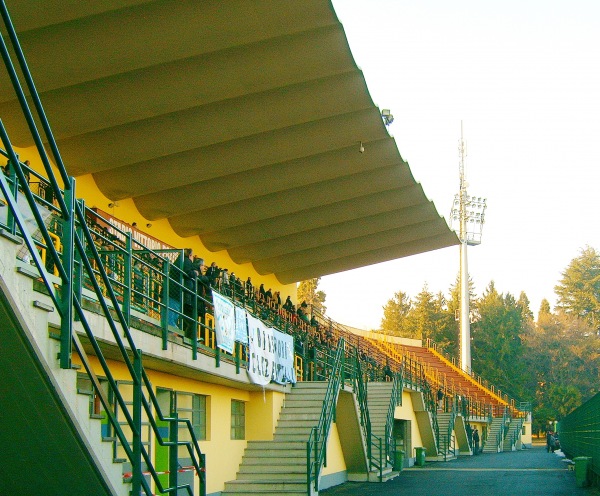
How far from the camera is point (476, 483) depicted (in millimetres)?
24406

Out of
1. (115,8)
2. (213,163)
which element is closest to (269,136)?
(213,163)

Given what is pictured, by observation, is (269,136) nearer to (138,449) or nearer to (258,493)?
(258,493)

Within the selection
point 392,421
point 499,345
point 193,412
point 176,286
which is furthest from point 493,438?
point 176,286

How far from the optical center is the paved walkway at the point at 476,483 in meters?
21.2

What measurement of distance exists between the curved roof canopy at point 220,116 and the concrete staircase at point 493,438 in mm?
27711

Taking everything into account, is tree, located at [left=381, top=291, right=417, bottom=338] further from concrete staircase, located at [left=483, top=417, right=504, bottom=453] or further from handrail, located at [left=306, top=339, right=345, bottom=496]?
handrail, located at [left=306, top=339, right=345, bottom=496]

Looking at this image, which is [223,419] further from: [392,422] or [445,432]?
Answer: [445,432]

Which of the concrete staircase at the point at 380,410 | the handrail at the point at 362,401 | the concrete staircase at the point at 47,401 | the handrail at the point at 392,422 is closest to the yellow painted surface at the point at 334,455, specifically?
the handrail at the point at 362,401

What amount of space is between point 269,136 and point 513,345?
74307mm

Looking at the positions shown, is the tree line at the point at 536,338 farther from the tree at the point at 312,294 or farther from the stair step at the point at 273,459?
the stair step at the point at 273,459

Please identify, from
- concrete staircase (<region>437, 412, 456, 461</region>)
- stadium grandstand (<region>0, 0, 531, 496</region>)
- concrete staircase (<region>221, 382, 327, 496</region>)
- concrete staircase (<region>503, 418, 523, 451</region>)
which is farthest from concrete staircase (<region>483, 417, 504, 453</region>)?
concrete staircase (<region>221, 382, 327, 496</region>)

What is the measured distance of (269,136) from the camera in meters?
21.9

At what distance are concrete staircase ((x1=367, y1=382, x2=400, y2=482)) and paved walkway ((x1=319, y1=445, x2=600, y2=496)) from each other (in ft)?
1.66

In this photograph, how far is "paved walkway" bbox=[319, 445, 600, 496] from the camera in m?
21.2
